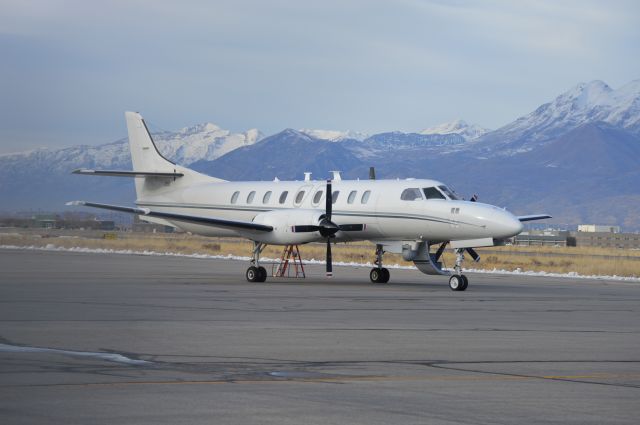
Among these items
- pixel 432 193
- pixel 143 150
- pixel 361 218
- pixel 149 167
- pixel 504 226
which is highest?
pixel 143 150

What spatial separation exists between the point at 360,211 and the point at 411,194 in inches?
73.5

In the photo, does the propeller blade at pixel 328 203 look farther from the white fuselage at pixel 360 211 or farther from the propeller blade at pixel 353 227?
→ the propeller blade at pixel 353 227

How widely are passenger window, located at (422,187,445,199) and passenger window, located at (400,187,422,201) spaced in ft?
0.73

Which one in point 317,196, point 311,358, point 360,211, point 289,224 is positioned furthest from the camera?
point 317,196

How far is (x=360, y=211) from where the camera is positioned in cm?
3516

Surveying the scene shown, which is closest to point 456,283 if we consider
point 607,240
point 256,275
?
point 256,275

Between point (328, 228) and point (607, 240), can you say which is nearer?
point (328, 228)

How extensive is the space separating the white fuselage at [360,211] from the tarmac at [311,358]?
4040 mm

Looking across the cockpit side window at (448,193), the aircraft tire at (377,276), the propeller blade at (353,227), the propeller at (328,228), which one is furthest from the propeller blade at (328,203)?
the cockpit side window at (448,193)

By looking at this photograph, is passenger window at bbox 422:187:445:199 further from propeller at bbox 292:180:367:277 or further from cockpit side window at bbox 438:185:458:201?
propeller at bbox 292:180:367:277

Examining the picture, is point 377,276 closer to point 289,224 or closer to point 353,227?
point 353,227

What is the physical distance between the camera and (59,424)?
9.56 m

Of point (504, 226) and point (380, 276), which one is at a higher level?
point (504, 226)

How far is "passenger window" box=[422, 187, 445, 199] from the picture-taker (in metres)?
34.0
